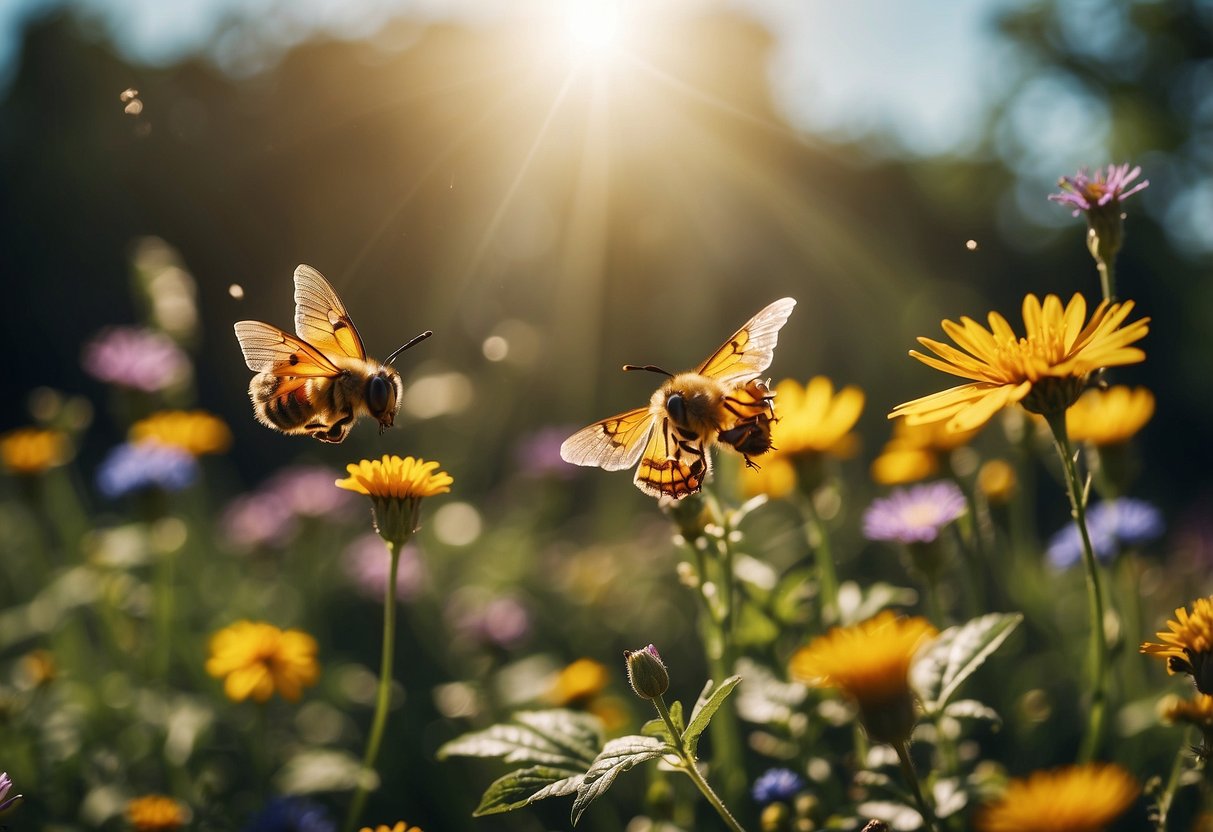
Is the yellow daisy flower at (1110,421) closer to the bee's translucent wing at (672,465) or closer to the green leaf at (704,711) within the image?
the bee's translucent wing at (672,465)

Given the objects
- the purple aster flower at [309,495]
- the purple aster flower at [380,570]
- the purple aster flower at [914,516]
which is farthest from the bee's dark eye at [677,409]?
the purple aster flower at [309,495]

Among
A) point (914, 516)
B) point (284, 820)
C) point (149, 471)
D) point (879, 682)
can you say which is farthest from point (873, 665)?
point (149, 471)

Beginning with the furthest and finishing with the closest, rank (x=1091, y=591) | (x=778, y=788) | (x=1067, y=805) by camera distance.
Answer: (x=778, y=788)
(x=1091, y=591)
(x=1067, y=805)

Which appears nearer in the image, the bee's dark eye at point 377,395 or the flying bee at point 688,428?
the flying bee at point 688,428

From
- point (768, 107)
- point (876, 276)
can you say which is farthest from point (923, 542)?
point (768, 107)

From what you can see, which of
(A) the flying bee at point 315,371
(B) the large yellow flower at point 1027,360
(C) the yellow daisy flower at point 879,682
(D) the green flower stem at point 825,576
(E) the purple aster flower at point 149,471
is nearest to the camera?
(C) the yellow daisy flower at point 879,682

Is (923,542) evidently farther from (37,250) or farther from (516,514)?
(37,250)

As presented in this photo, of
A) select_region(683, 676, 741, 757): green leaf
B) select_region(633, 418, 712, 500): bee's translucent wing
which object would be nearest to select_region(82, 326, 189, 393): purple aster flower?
select_region(633, 418, 712, 500): bee's translucent wing

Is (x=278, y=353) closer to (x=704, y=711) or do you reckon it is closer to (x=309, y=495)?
(x=704, y=711)
